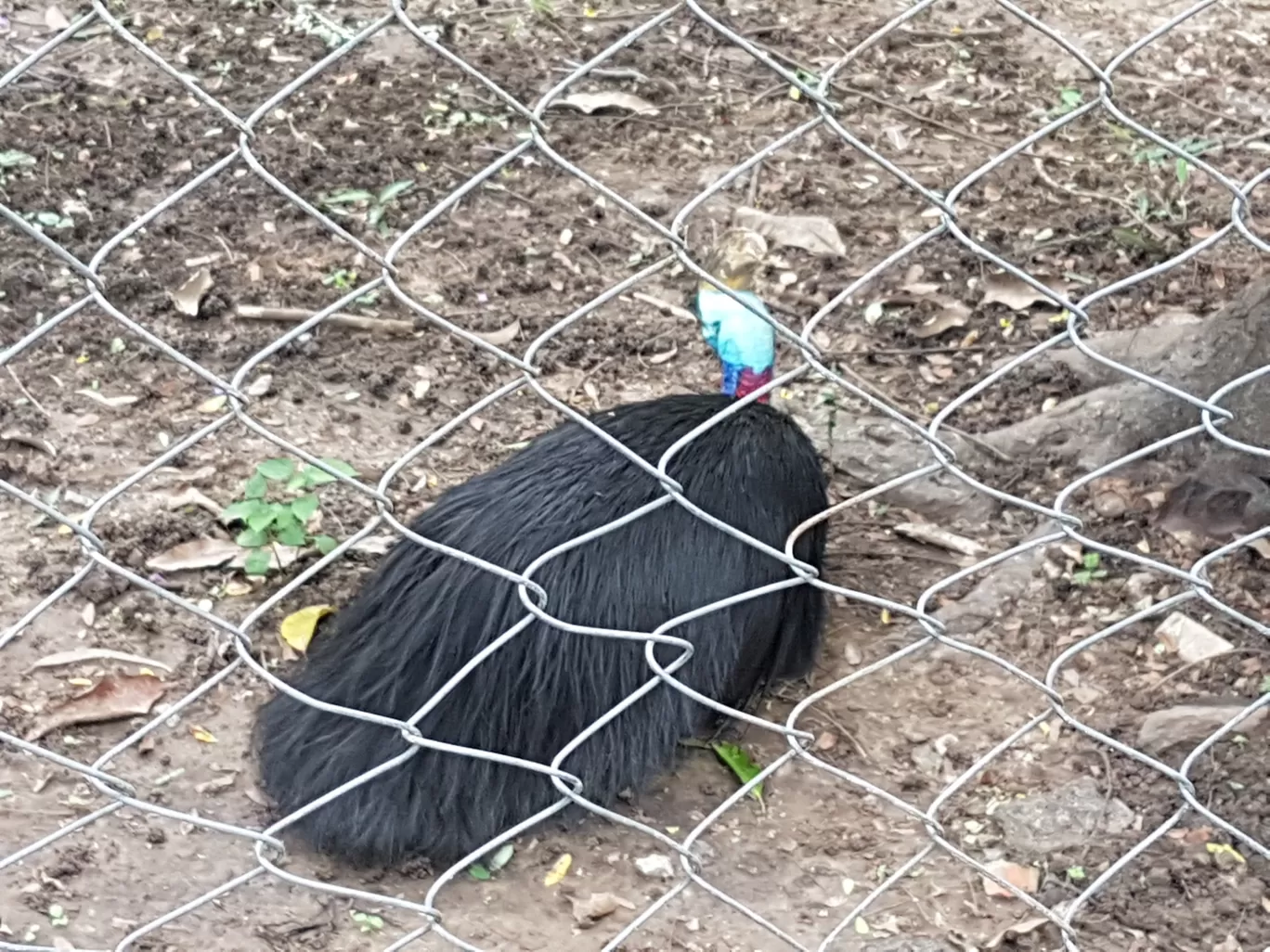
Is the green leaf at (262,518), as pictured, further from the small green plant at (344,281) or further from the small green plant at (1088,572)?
the small green plant at (1088,572)

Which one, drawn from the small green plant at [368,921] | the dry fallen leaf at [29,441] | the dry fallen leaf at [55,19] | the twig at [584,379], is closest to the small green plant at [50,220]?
the dry fallen leaf at [29,441]

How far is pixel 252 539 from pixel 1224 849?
1.72 metres

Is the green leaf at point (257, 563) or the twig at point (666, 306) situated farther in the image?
the twig at point (666, 306)

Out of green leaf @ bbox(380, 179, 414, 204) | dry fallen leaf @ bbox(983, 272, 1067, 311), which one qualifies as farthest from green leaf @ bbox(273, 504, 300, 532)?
dry fallen leaf @ bbox(983, 272, 1067, 311)

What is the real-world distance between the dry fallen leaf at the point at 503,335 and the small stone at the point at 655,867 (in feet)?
4.69

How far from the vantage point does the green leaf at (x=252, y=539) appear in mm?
2744

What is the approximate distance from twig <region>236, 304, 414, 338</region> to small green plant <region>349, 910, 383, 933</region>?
155 centimetres

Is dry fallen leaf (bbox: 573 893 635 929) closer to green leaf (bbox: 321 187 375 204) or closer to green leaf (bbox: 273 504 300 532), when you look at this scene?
green leaf (bbox: 273 504 300 532)

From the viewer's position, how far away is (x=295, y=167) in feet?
12.3

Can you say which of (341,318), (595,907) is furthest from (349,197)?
(595,907)

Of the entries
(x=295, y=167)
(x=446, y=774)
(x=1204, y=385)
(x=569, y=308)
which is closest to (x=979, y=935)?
(x=446, y=774)

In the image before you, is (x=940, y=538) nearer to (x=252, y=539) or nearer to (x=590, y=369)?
(x=590, y=369)

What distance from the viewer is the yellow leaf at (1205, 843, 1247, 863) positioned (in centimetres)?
216

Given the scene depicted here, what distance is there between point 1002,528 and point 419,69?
217 centimetres
